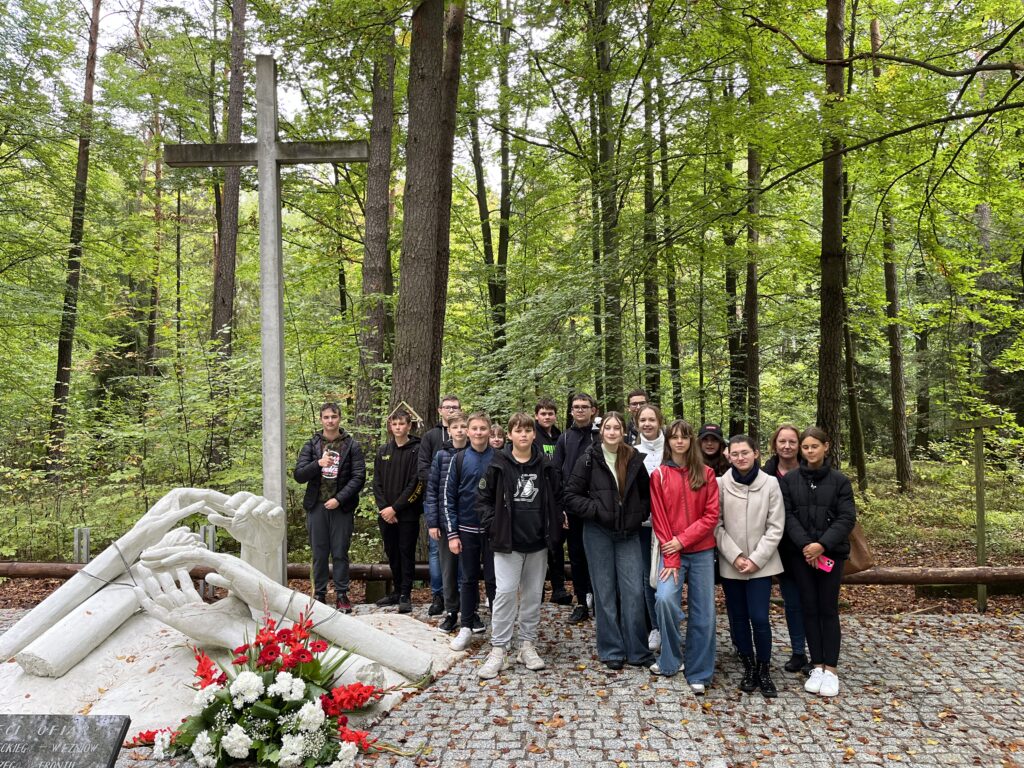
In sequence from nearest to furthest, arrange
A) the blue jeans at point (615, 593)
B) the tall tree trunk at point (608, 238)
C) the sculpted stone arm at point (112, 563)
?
the sculpted stone arm at point (112, 563)
the blue jeans at point (615, 593)
the tall tree trunk at point (608, 238)

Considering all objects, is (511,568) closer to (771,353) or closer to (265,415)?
(265,415)

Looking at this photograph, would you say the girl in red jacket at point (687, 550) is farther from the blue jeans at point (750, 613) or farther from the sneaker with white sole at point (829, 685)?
the sneaker with white sole at point (829, 685)

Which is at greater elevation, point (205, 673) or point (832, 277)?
point (832, 277)

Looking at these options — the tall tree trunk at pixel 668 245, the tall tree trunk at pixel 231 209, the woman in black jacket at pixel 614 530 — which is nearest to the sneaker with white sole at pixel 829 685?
the woman in black jacket at pixel 614 530

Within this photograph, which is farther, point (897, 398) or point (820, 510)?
point (897, 398)

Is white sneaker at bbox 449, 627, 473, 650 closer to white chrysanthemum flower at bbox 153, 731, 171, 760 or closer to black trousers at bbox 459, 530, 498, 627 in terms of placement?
black trousers at bbox 459, 530, 498, 627

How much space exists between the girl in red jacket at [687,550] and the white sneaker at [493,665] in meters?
1.02

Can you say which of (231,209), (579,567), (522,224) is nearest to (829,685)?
(579,567)

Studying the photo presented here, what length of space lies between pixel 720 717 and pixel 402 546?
322 cm

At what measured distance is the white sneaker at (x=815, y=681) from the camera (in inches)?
173

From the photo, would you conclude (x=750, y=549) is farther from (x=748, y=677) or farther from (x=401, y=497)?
(x=401, y=497)

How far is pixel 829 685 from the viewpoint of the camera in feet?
14.3

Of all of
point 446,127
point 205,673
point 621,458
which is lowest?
point 205,673

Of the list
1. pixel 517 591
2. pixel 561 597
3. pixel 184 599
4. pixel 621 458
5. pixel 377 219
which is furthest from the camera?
pixel 377 219
